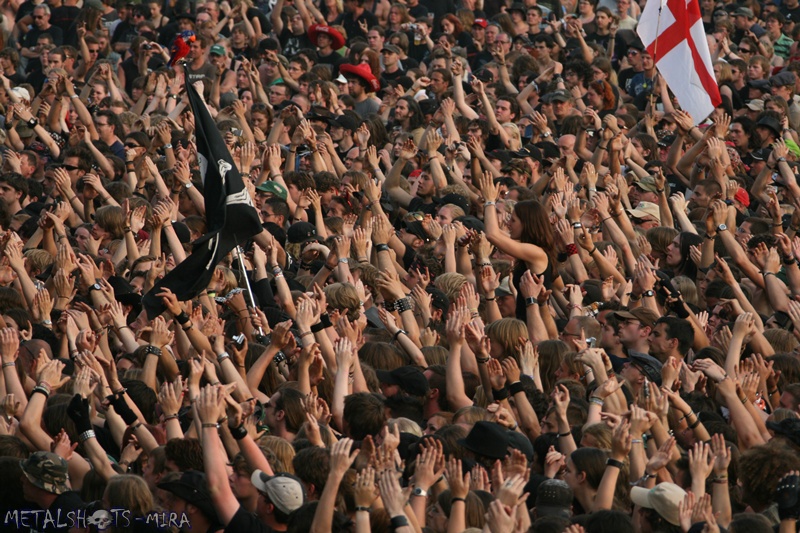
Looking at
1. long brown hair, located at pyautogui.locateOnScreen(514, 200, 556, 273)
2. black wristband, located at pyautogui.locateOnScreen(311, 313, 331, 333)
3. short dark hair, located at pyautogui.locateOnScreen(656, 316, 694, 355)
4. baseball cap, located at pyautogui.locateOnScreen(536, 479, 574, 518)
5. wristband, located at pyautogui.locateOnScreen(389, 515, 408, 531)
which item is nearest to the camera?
wristband, located at pyautogui.locateOnScreen(389, 515, 408, 531)

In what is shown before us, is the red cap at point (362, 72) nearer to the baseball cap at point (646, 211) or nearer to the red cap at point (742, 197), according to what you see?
the baseball cap at point (646, 211)

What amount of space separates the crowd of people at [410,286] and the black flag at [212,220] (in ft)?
0.60

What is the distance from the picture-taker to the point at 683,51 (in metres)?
15.5

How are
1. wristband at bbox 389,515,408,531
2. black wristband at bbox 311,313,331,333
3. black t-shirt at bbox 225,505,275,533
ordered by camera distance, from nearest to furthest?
wristband at bbox 389,515,408,531
black t-shirt at bbox 225,505,275,533
black wristband at bbox 311,313,331,333

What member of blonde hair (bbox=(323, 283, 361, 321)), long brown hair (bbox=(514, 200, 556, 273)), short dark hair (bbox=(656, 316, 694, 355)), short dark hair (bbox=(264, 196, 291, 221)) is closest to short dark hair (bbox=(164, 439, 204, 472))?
blonde hair (bbox=(323, 283, 361, 321))

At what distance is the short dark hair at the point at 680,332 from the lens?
10.1 metres

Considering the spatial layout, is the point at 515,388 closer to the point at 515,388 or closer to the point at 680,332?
the point at 515,388

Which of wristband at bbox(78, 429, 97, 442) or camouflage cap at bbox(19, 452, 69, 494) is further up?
camouflage cap at bbox(19, 452, 69, 494)

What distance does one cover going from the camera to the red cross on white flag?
1509 centimetres

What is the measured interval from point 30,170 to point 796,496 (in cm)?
1159

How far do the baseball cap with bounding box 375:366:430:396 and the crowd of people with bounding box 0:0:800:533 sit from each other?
16 mm

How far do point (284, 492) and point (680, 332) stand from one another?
3.65m

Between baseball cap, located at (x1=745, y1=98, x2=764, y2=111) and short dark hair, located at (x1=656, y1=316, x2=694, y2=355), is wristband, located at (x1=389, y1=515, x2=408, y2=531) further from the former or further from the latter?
baseball cap, located at (x1=745, y1=98, x2=764, y2=111)

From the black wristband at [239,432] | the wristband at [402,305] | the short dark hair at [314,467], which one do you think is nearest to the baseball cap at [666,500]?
the short dark hair at [314,467]
